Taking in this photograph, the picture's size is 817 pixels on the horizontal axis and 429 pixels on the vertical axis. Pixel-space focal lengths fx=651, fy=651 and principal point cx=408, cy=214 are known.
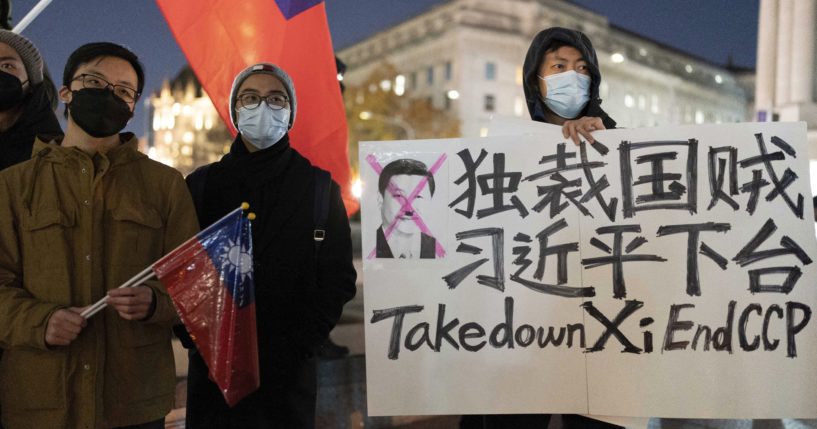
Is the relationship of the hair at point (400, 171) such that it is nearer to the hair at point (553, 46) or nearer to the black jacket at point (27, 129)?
the hair at point (553, 46)

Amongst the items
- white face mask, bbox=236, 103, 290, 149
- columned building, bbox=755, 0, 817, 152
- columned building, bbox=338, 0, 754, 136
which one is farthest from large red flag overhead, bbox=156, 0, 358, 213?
columned building, bbox=338, 0, 754, 136

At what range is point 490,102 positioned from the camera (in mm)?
53812

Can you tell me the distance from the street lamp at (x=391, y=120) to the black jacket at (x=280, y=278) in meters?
36.8

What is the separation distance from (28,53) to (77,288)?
Answer: 119 cm

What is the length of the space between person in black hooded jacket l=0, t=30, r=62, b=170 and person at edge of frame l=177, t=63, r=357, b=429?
2.37 feet

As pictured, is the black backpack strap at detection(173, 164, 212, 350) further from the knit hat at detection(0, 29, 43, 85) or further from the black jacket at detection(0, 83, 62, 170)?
the knit hat at detection(0, 29, 43, 85)

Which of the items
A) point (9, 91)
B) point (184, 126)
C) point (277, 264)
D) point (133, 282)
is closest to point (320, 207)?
point (277, 264)

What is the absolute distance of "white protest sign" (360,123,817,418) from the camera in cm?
235

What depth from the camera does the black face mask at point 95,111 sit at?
2.16m

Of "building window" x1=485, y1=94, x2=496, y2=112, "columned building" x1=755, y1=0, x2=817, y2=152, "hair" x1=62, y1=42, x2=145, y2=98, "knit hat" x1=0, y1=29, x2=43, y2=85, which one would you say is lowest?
"hair" x1=62, y1=42, x2=145, y2=98

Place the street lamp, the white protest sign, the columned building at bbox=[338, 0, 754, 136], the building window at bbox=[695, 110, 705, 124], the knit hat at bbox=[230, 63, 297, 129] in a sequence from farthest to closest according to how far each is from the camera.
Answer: the building window at bbox=[695, 110, 705, 124] → the columned building at bbox=[338, 0, 754, 136] → the street lamp → the knit hat at bbox=[230, 63, 297, 129] → the white protest sign

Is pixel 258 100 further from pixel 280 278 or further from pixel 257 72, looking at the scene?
pixel 280 278

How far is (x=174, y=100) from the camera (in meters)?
93.9

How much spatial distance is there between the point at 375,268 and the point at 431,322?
30 centimetres
